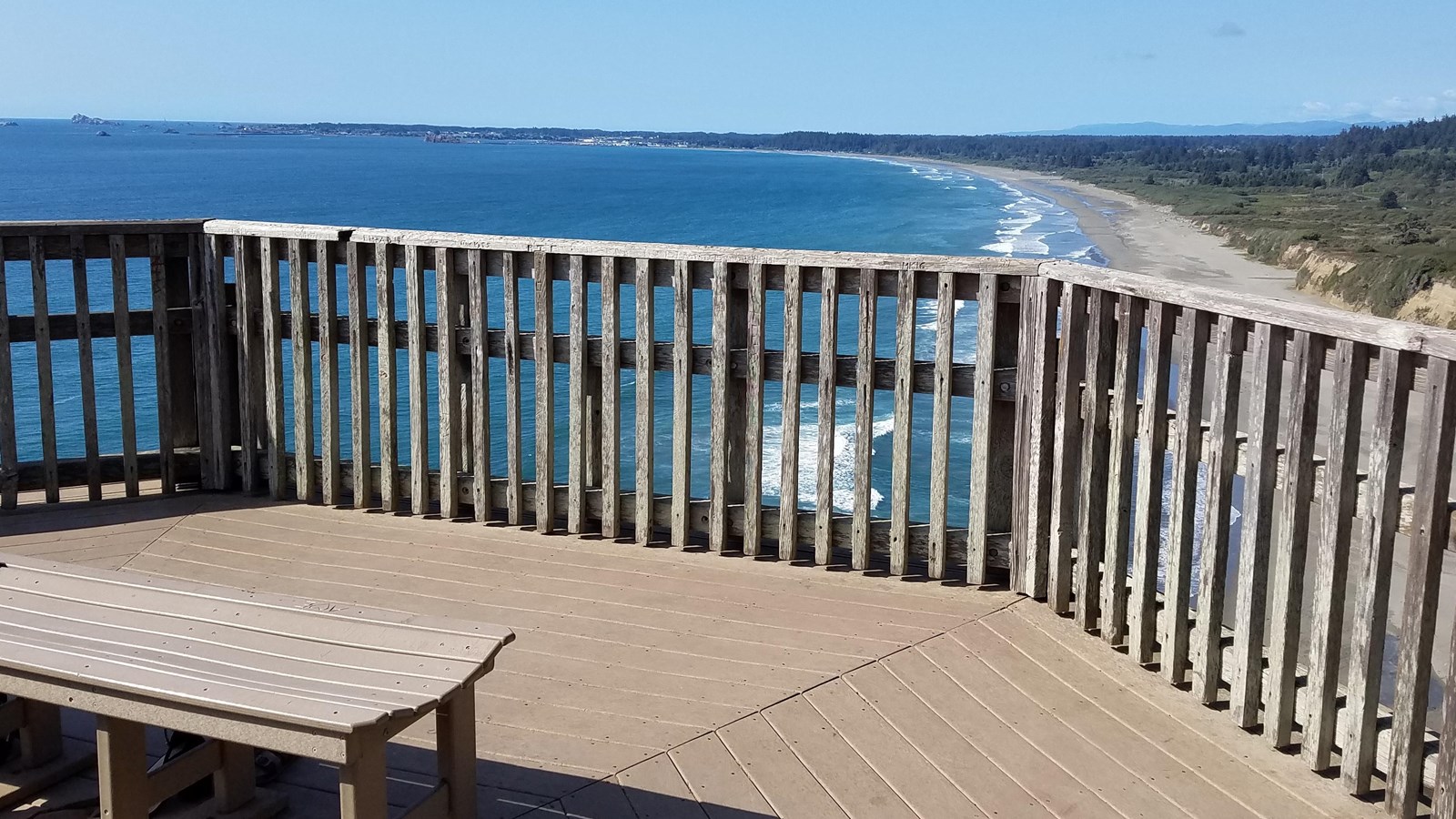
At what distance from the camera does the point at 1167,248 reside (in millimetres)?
66312

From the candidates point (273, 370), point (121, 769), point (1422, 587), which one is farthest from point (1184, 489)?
point (273, 370)

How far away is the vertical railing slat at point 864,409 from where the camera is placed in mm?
5652

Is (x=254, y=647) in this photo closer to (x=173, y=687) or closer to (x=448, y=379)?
(x=173, y=687)

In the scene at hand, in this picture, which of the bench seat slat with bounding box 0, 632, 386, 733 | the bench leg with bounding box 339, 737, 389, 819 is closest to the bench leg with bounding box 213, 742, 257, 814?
the bench seat slat with bounding box 0, 632, 386, 733

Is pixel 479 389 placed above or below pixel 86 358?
below

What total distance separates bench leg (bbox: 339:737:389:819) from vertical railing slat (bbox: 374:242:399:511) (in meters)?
3.57

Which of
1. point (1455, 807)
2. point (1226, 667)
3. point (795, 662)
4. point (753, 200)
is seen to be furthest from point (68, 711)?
point (753, 200)

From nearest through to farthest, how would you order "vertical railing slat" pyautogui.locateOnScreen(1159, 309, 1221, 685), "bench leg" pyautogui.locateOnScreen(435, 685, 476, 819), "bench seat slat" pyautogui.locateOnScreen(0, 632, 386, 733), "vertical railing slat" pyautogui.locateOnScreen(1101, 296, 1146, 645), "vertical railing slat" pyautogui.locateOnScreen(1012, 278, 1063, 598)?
"bench seat slat" pyautogui.locateOnScreen(0, 632, 386, 733) < "bench leg" pyautogui.locateOnScreen(435, 685, 476, 819) < "vertical railing slat" pyautogui.locateOnScreen(1159, 309, 1221, 685) < "vertical railing slat" pyautogui.locateOnScreen(1101, 296, 1146, 645) < "vertical railing slat" pyautogui.locateOnScreen(1012, 278, 1063, 598)

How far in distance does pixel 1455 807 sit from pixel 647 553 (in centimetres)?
348

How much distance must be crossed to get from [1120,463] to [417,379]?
341 centimetres

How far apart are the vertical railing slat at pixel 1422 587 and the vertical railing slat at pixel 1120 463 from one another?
1229 mm

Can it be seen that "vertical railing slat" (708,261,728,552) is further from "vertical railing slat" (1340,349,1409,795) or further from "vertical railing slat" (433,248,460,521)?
"vertical railing slat" (1340,349,1409,795)

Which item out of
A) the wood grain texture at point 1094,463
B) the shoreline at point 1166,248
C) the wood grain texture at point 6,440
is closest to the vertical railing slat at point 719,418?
the wood grain texture at point 1094,463

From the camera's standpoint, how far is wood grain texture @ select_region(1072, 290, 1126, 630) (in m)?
5.09
